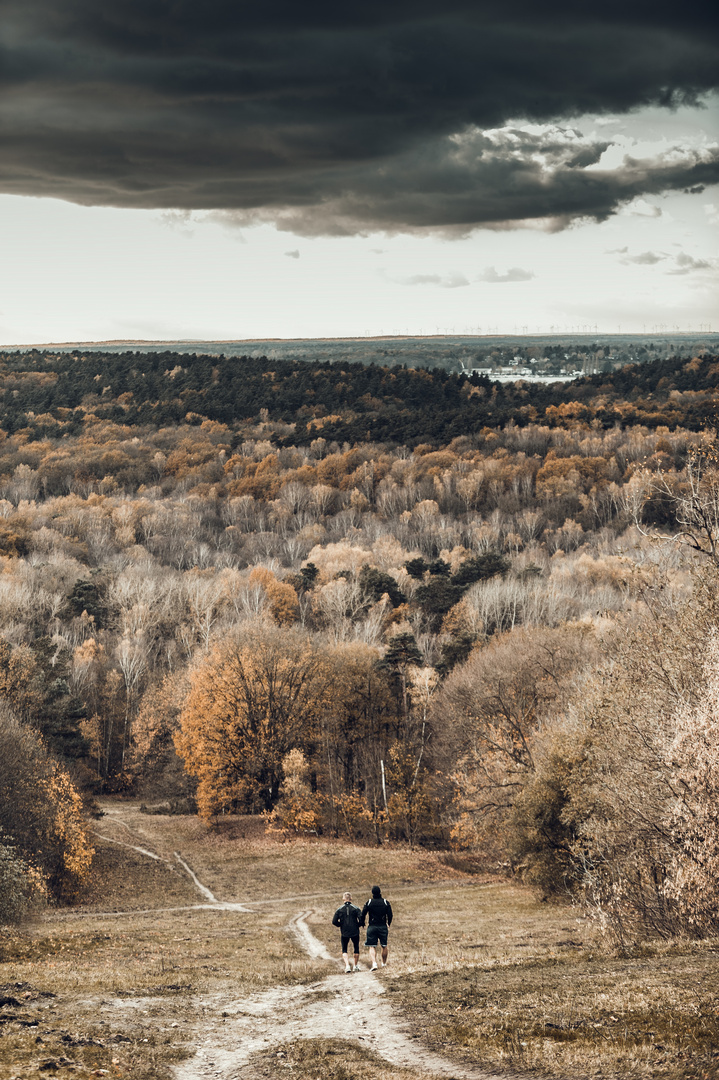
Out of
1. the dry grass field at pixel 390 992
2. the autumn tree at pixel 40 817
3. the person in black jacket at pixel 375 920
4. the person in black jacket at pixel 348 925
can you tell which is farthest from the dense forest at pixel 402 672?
the person in black jacket at pixel 348 925

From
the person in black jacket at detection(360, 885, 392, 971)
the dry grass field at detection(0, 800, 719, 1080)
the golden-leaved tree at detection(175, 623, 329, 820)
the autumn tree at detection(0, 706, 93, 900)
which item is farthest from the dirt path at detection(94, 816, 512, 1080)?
the golden-leaved tree at detection(175, 623, 329, 820)

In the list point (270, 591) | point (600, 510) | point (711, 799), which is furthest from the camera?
point (600, 510)

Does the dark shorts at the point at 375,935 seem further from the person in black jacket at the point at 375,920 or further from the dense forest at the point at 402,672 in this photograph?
the dense forest at the point at 402,672

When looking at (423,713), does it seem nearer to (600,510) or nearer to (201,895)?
(201,895)

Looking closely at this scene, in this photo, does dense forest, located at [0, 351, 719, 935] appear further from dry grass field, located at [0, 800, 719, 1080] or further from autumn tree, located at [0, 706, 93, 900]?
dry grass field, located at [0, 800, 719, 1080]

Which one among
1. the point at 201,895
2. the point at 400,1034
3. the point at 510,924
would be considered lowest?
the point at 201,895

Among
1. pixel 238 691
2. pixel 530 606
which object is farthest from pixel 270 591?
pixel 238 691
